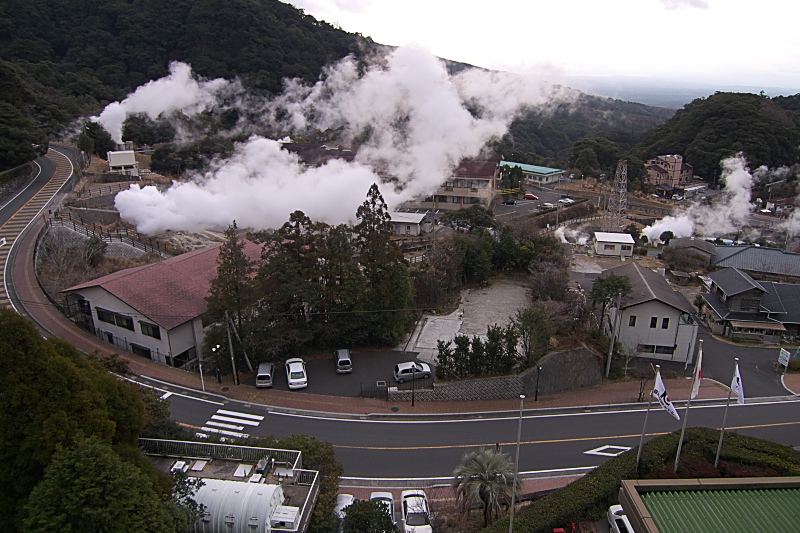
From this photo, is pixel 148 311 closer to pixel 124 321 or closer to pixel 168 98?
pixel 124 321

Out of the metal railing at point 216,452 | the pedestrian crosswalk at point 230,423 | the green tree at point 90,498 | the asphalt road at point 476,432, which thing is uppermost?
the green tree at point 90,498

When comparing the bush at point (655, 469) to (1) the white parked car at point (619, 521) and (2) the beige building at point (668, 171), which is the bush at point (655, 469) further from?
(2) the beige building at point (668, 171)

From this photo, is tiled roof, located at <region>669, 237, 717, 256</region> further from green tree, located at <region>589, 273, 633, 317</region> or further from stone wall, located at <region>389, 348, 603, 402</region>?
stone wall, located at <region>389, 348, 603, 402</region>

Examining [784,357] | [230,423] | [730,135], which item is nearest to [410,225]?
[230,423]

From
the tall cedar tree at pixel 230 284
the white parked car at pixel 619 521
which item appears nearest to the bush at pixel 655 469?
the white parked car at pixel 619 521

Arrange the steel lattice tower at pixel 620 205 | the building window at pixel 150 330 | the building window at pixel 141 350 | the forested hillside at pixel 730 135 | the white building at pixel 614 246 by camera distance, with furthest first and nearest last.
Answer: the forested hillside at pixel 730 135, the steel lattice tower at pixel 620 205, the white building at pixel 614 246, the building window at pixel 141 350, the building window at pixel 150 330

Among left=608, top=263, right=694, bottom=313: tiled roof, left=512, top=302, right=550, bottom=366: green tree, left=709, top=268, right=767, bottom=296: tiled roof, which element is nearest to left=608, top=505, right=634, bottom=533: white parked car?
left=512, top=302, right=550, bottom=366: green tree
